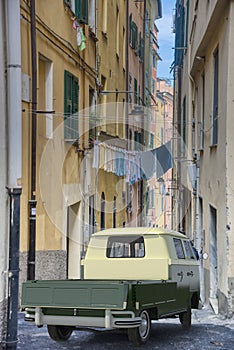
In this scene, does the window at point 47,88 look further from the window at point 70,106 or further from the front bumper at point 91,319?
the front bumper at point 91,319

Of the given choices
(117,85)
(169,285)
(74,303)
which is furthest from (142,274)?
(117,85)

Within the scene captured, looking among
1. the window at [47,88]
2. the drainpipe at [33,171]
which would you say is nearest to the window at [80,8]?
the window at [47,88]

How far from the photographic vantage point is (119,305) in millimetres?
6586

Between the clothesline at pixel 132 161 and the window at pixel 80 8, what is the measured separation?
10.5 ft

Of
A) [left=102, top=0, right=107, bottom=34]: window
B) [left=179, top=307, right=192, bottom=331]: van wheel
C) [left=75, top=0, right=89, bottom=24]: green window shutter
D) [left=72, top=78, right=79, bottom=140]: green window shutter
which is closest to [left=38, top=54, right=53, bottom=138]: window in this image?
[left=72, top=78, right=79, bottom=140]: green window shutter

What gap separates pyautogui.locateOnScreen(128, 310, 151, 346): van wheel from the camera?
7139mm

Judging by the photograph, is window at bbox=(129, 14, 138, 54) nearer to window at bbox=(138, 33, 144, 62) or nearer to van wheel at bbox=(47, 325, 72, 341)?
window at bbox=(138, 33, 144, 62)

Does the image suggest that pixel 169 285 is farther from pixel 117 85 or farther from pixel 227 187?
pixel 117 85

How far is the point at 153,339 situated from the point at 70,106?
7384mm

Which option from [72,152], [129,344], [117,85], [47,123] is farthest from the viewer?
[117,85]

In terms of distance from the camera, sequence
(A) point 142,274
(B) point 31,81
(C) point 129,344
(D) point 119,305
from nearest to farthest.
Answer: (D) point 119,305, (C) point 129,344, (A) point 142,274, (B) point 31,81

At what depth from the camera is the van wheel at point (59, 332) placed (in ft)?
24.9

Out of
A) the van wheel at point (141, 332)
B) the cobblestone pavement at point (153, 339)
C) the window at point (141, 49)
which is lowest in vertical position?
the cobblestone pavement at point (153, 339)

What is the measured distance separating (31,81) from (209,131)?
3.79 metres
